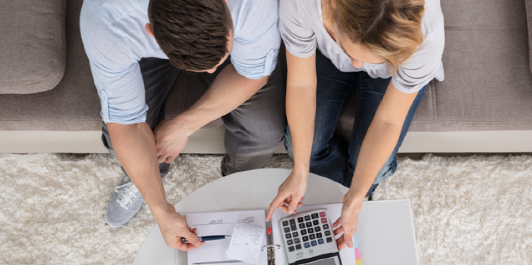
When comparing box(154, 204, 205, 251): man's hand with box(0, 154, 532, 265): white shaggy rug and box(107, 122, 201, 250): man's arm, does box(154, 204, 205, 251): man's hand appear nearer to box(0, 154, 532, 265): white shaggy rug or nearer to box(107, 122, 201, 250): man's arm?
box(107, 122, 201, 250): man's arm

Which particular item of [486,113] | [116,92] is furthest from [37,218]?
[486,113]

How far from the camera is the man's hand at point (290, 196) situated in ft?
3.54

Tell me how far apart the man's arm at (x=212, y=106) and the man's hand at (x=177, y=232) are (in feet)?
0.77

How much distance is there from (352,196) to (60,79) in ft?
3.00

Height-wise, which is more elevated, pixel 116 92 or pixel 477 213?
pixel 477 213

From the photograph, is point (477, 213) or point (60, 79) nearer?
point (60, 79)

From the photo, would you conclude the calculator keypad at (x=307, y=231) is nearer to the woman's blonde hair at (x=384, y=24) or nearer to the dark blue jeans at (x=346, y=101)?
the dark blue jeans at (x=346, y=101)

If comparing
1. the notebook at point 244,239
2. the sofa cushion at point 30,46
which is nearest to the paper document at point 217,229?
the notebook at point 244,239

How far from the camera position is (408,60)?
3.07 feet

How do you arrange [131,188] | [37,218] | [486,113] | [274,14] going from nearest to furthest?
1. [274,14]
2. [486,113]
3. [131,188]
4. [37,218]

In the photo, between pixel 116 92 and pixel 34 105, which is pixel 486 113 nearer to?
pixel 116 92

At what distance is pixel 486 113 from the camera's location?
50.7 inches

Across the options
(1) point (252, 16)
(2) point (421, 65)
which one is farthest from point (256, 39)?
(2) point (421, 65)

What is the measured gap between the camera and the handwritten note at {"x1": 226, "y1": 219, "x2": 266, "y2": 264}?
1.05m
